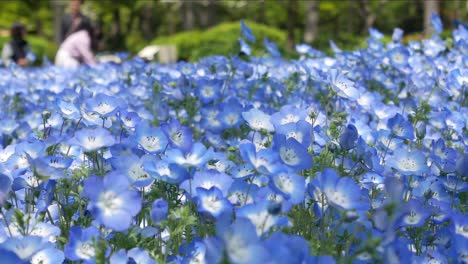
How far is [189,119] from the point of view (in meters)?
3.11

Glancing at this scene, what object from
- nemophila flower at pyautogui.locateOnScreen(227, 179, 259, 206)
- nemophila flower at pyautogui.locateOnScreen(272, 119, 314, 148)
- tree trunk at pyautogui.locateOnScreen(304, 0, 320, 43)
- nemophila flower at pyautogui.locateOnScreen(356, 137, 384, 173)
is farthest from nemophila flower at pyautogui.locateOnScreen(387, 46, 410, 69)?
tree trunk at pyautogui.locateOnScreen(304, 0, 320, 43)

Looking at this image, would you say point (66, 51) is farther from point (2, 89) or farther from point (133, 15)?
point (133, 15)

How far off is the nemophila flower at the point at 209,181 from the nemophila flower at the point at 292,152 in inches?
6.0

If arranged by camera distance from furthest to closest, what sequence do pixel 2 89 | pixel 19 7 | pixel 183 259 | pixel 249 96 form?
1. pixel 19 7
2. pixel 2 89
3. pixel 249 96
4. pixel 183 259

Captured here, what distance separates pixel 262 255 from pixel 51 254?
630 millimetres

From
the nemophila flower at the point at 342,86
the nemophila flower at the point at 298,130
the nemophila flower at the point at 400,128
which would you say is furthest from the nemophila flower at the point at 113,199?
the nemophila flower at the point at 400,128

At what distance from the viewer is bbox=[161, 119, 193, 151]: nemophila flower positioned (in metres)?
1.68

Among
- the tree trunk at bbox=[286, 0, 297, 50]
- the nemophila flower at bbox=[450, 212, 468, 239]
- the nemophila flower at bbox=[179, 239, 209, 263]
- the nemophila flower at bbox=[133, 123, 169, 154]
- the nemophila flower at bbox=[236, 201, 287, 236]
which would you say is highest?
the nemophila flower at bbox=[236, 201, 287, 236]

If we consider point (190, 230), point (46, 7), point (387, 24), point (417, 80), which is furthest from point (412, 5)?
point (190, 230)

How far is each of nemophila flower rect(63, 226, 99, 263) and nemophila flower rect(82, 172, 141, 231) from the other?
0.08 metres

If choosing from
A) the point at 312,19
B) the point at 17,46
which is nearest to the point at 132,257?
the point at 17,46

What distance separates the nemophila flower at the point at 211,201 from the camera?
1387 millimetres

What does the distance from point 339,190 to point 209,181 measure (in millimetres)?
339

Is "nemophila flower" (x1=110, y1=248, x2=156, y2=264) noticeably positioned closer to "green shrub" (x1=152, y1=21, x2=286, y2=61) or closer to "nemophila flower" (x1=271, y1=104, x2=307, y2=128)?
"nemophila flower" (x1=271, y1=104, x2=307, y2=128)
